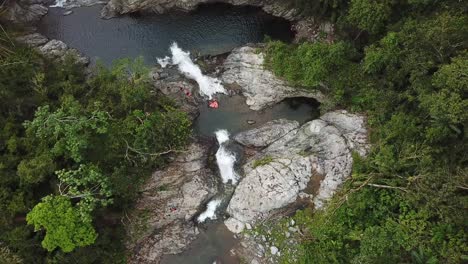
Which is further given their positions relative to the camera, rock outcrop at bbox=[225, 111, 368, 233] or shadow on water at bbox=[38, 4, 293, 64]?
shadow on water at bbox=[38, 4, 293, 64]

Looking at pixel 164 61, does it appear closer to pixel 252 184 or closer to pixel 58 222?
pixel 252 184

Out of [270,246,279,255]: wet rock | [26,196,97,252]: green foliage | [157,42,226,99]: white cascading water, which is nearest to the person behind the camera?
[26,196,97,252]: green foliage

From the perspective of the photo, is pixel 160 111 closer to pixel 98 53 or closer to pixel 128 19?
pixel 98 53

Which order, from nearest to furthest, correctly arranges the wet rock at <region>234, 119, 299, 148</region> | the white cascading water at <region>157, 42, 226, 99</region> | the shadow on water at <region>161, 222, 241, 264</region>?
the shadow on water at <region>161, 222, 241, 264</region> → the wet rock at <region>234, 119, 299, 148</region> → the white cascading water at <region>157, 42, 226, 99</region>

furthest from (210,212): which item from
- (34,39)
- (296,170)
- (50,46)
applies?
(34,39)

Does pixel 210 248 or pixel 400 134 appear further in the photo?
pixel 210 248

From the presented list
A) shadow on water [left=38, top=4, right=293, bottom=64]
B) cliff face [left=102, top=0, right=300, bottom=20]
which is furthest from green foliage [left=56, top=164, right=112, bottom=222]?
cliff face [left=102, top=0, right=300, bottom=20]

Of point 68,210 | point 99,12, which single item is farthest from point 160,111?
point 99,12

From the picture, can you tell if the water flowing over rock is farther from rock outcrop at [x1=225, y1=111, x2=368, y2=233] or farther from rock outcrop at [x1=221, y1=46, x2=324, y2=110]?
rock outcrop at [x1=225, y1=111, x2=368, y2=233]
